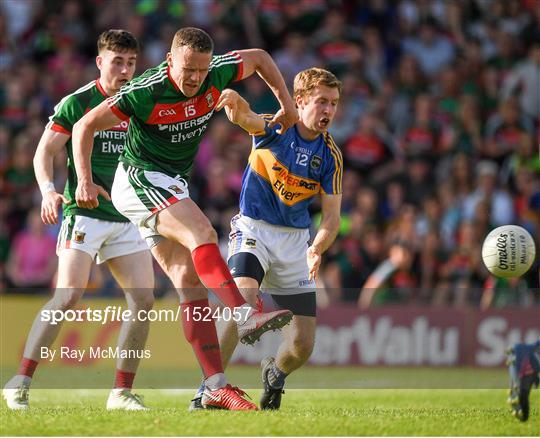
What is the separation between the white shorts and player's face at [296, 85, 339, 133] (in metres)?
0.86

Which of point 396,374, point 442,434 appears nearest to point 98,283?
point 396,374

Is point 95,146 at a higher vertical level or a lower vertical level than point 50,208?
higher

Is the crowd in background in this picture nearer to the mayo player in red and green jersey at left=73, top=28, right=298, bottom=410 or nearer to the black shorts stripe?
the black shorts stripe

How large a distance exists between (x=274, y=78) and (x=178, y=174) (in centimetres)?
109

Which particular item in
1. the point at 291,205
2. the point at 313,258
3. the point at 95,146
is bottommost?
the point at 313,258

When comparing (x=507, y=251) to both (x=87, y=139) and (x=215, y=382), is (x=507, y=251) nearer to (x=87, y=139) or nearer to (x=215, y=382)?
(x=215, y=382)

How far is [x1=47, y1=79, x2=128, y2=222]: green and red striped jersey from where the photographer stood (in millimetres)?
9281

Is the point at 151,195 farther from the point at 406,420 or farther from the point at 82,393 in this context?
the point at 82,393

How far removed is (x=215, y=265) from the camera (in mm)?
7914

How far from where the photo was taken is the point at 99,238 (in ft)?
30.4

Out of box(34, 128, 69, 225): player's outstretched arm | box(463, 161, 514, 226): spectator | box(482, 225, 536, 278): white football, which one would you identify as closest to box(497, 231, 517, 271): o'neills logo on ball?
box(482, 225, 536, 278): white football

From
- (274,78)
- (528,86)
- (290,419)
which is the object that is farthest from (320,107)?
(528,86)

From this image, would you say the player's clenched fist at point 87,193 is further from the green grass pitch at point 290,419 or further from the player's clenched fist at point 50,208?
the green grass pitch at point 290,419

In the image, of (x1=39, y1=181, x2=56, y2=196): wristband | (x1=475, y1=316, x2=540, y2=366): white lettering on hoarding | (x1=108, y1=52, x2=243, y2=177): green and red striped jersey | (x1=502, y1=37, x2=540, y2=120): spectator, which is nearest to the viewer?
(x1=108, y1=52, x2=243, y2=177): green and red striped jersey
